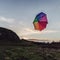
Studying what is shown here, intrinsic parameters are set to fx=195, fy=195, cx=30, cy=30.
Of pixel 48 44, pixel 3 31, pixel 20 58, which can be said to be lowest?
pixel 20 58

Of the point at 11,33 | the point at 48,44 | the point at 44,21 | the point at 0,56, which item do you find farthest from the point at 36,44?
the point at 0,56

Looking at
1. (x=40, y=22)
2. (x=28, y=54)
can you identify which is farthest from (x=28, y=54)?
(x=40, y=22)

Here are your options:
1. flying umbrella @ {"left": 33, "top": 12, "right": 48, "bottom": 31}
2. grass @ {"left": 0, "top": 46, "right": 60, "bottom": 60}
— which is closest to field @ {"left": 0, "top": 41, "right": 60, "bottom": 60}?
grass @ {"left": 0, "top": 46, "right": 60, "bottom": 60}

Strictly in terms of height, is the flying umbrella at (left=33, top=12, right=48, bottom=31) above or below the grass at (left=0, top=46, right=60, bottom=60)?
above

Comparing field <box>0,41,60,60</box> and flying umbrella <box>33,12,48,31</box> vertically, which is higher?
flying umbrella <box>33,12,48,31</box>

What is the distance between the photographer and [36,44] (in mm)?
27016

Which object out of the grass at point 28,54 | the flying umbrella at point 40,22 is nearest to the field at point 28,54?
the grass at point 28,54

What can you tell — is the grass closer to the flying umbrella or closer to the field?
the field

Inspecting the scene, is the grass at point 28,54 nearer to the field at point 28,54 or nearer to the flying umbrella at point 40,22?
the field at point 28,54

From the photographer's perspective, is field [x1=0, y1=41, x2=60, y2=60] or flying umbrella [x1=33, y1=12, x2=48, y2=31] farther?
flying umbrella [x1=33, y1=12, x2=48, y2=31]

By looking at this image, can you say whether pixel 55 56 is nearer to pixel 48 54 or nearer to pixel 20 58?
pixel 48 54

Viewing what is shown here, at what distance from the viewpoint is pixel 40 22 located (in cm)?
2692

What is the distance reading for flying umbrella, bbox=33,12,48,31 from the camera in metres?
25.8

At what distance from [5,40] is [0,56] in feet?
22.4
